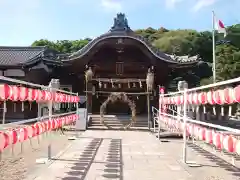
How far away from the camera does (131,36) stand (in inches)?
689

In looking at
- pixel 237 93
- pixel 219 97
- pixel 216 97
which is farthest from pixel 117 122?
pixel 237 93

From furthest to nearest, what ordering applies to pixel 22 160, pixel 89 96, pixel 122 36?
pixel 89 96 → pixel 122 36 → pixel 22 160

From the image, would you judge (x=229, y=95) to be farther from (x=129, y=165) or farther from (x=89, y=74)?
(x=89, y=74)

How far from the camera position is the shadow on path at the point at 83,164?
6.07 metres

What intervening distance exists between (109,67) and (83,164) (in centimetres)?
1224

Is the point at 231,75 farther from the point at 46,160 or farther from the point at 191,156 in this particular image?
the point at 46,160

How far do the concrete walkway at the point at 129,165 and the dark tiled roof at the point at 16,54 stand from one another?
12683 mm

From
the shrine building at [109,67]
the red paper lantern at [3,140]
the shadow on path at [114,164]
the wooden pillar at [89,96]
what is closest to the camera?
the red paper lantern at [3,140]

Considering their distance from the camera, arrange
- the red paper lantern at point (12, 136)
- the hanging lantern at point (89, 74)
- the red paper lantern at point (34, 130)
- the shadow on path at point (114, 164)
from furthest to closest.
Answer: the hanging lantern at point (89, 74) → the shadow on path at point (114, 164) → the red paper lantern at point (34, 130) → the red paper lantern at point (12, 136)

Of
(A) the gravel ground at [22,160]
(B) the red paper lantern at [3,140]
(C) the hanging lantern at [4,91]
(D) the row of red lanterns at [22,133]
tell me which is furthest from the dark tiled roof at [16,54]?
(B) the red paper lantern at [3,140]

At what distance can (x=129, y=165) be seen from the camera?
23.8ft

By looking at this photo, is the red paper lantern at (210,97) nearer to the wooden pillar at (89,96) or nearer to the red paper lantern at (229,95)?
the red paper lantern at (229,95)

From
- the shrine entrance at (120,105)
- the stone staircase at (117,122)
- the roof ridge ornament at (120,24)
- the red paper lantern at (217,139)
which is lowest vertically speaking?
the stone staircase at (117,122)

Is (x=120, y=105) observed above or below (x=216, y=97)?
below
